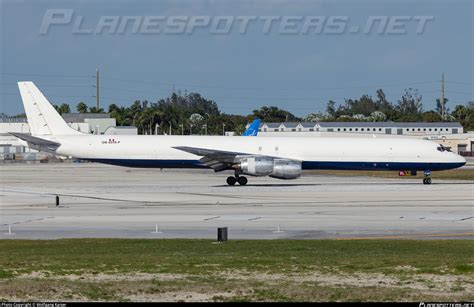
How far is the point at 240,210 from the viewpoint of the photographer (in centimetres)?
3894

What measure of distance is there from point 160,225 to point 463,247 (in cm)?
1176

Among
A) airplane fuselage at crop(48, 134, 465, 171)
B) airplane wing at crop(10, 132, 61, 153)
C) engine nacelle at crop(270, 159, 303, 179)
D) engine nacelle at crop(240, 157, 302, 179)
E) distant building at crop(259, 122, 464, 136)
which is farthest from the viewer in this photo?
distant building at crop(259, 122, 464, 136)

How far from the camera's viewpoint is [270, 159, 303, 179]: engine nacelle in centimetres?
5578

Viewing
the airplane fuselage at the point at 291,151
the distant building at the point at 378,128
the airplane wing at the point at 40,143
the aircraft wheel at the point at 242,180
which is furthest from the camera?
the distant building at the point at 378,128

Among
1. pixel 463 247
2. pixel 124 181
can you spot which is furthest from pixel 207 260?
pixel 124 181

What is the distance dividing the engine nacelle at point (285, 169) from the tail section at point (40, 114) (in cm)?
1587

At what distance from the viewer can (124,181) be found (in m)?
64.8

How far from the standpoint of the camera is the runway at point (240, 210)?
101 feet

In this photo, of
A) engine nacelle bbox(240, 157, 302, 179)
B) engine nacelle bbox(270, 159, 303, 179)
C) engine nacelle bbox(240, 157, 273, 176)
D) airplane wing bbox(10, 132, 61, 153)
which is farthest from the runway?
airplane wing bbox(10, 132, 61, 153)

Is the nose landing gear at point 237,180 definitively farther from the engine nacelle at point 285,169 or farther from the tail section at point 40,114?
the tail section at point 40,114

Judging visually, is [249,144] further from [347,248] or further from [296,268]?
[296,268]

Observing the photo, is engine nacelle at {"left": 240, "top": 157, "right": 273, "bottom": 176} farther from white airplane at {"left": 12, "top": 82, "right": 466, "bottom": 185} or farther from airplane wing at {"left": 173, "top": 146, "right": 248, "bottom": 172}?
airplane wing at {"left": 173, "top": 146, "right": 248, "bottom": 172}

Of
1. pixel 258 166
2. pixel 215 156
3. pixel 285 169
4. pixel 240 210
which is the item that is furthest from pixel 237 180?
pixel 240 210

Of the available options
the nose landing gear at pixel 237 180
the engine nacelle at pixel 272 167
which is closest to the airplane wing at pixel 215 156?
the nose landing gear at pixel 237 180
